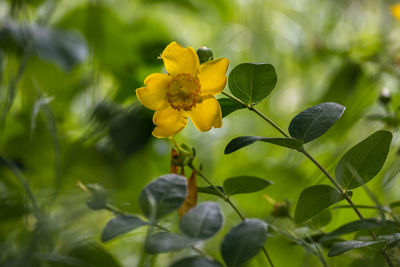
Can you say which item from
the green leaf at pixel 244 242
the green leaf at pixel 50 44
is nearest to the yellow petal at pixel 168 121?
the green leaf at pixel 244 242

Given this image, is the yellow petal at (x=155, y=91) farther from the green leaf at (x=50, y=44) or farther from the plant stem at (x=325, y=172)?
the green leaf at (x=50, y=44)

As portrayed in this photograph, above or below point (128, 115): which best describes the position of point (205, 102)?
above

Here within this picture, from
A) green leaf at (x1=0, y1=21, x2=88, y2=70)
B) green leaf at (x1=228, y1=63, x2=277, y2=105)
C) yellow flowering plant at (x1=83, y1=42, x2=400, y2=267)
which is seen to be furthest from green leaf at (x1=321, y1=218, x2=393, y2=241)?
green leaf at (x1=0, y1=21, x2=88, y2=70)

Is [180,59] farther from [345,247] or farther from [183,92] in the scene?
[345,247]

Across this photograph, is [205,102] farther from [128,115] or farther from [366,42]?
[366,42]

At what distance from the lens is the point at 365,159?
0.29 metres

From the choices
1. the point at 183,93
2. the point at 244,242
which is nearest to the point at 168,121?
the point at 183,93

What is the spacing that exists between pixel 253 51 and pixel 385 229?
63 centimetres

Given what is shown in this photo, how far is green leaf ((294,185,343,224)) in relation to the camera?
281mm

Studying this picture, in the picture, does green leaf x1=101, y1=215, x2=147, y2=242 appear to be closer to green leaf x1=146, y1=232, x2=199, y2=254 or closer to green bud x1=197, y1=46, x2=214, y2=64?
green leaf x1=146, y1=232, x2=199, y2=254

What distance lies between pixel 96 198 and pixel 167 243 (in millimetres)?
93

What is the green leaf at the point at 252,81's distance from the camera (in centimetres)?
29

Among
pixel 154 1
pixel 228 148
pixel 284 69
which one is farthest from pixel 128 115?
pixel 284 69

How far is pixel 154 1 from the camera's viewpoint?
946mm
